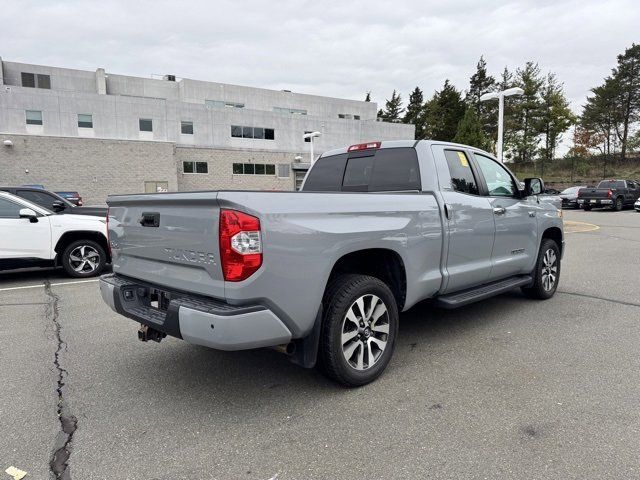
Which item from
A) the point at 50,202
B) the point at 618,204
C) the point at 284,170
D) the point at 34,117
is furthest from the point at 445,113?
the point at 50,202

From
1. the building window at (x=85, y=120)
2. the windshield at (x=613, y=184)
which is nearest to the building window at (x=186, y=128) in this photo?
the building window at (x=85, y=120)

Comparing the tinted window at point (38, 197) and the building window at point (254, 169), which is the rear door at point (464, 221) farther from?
the building window at point (254, 169)

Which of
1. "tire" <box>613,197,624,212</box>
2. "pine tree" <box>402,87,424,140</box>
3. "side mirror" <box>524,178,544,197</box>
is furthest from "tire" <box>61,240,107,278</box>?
Result: "pine tree" <box>402,87,424,140</box>

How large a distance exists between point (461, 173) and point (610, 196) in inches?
986

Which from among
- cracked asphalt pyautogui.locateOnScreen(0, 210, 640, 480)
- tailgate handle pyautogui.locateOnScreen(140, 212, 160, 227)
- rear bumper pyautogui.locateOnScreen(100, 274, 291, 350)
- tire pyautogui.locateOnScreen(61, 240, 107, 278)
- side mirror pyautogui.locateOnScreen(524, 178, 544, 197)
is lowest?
cracked asphalt pyautogui.locateOnScreen(0, 210, 640, 480)

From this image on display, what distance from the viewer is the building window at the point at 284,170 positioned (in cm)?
4419

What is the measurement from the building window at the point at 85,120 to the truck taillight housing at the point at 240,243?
130 ft

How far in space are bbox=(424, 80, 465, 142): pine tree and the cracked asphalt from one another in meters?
58.9

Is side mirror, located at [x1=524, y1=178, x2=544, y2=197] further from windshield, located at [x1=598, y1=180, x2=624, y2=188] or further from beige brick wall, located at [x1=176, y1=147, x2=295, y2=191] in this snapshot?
beige brick wall, located at [x1=176, y1=147, x2=295, y2=191]

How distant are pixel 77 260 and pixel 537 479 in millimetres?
7734

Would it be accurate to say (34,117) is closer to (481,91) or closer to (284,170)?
(284,170)

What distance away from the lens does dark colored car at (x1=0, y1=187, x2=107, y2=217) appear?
8070mm

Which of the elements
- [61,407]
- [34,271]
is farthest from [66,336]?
[34,271]

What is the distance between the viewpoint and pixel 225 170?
41188mm
